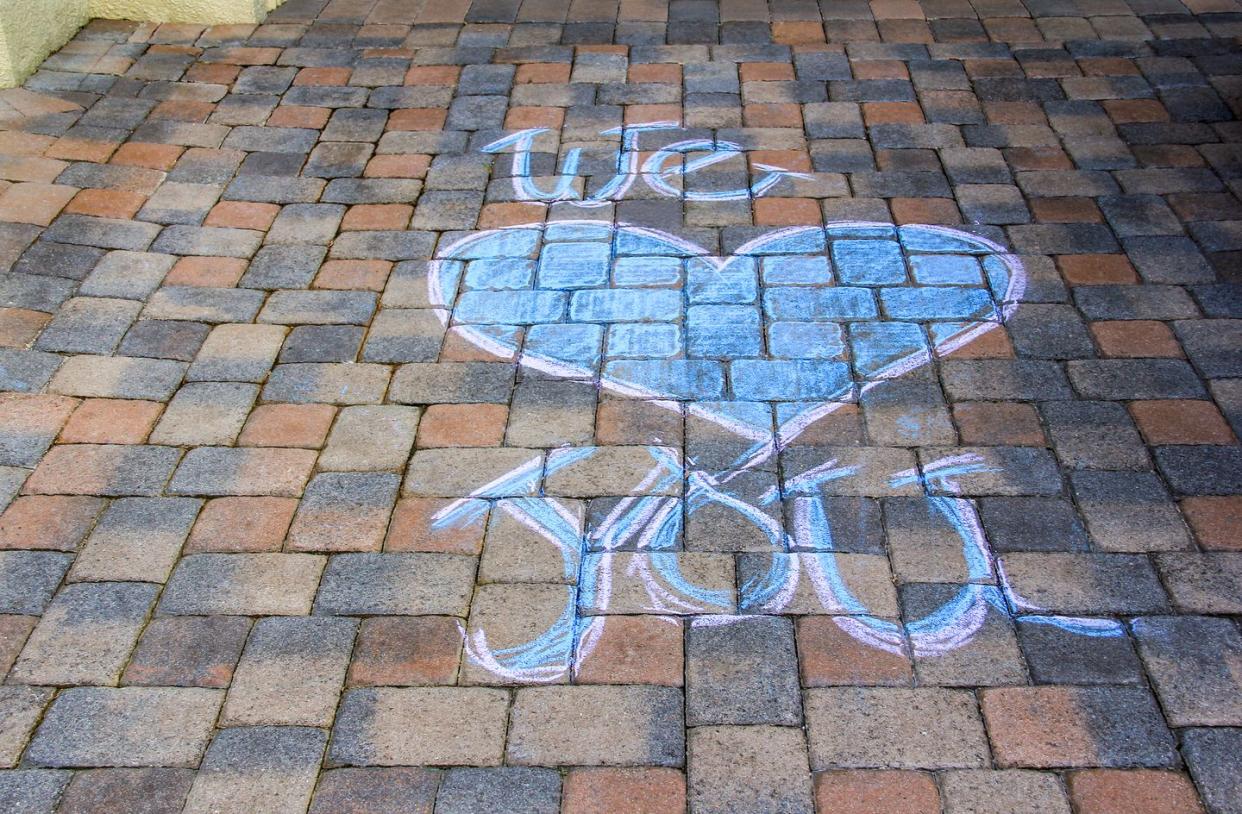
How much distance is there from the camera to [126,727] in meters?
2.63

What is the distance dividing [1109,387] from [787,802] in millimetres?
1788

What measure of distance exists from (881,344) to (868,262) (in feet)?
1.60

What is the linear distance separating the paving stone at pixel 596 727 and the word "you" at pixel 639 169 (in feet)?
7.50

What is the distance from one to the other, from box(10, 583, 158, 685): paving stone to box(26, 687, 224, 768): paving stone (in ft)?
0.20

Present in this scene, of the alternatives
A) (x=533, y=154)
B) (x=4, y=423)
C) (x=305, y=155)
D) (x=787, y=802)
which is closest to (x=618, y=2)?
(x=533, y=154)

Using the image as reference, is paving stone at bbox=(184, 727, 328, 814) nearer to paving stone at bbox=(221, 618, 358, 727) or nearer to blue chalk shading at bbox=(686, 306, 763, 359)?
paving stone at bbox=(221, 618, 358, 727)

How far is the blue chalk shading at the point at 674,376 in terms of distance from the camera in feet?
11.7

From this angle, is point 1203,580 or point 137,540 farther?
point 137,540

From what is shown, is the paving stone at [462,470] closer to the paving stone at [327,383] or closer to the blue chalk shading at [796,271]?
the paving stone at [327,383]

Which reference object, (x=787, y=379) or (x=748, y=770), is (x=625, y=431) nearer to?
(x=787, y=379)

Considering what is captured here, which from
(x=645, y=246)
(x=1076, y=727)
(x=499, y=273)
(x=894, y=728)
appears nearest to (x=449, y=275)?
(x=499, y=273)

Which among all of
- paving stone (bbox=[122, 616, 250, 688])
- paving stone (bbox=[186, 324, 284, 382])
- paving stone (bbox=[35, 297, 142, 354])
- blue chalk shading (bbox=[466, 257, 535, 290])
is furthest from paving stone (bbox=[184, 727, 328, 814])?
blue chalk shading (bbox=[466, 257, 535, 290])

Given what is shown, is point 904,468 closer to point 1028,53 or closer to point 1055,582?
point 1055,582

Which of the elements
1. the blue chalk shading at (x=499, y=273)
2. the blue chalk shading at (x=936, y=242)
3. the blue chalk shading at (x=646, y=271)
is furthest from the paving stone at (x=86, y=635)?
the blue chalk shading at (x=936, y=242)
